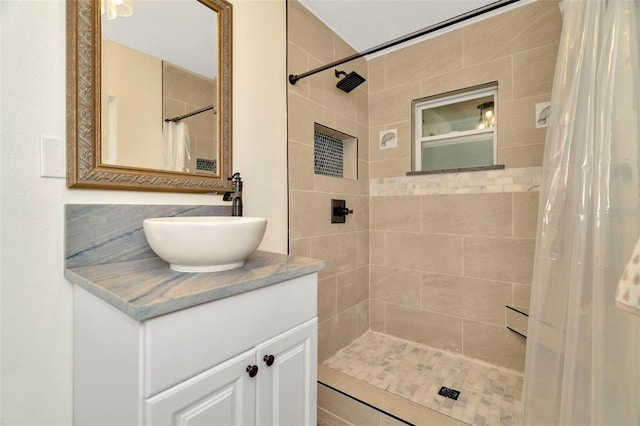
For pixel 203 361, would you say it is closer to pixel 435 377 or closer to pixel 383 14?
pixel 435 377

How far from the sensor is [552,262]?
1.20 meters

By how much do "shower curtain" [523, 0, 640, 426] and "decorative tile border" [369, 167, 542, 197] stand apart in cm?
67

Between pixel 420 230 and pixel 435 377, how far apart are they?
39.1 inches

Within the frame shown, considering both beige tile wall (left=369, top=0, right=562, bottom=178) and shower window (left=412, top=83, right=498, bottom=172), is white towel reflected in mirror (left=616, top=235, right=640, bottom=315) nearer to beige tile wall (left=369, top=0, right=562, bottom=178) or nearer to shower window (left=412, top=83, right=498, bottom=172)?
beige tile wall (left=369, top=0, right=562, bottom=178)

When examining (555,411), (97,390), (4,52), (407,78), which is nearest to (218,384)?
(97,390)

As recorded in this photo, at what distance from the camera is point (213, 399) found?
76 cm

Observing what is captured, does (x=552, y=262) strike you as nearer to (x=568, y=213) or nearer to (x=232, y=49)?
(x=568, y=213)

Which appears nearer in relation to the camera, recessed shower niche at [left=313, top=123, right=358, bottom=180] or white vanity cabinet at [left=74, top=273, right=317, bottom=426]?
white vanity cabinet at [left=74, top=273, right=317, bottom=426]

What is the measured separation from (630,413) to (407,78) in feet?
7.23

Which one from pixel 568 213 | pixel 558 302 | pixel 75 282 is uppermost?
pixel 568 213

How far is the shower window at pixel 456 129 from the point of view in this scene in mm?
2062

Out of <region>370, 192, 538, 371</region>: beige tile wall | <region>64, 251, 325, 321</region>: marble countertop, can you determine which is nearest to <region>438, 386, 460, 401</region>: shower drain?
<region>370, 192, 538, 371</region>: beige tile wall

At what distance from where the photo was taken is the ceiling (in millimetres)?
1840

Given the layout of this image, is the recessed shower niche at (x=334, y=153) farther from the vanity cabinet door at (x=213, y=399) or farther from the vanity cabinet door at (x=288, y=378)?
the vanity cabinet door at (x=213, y=399)
